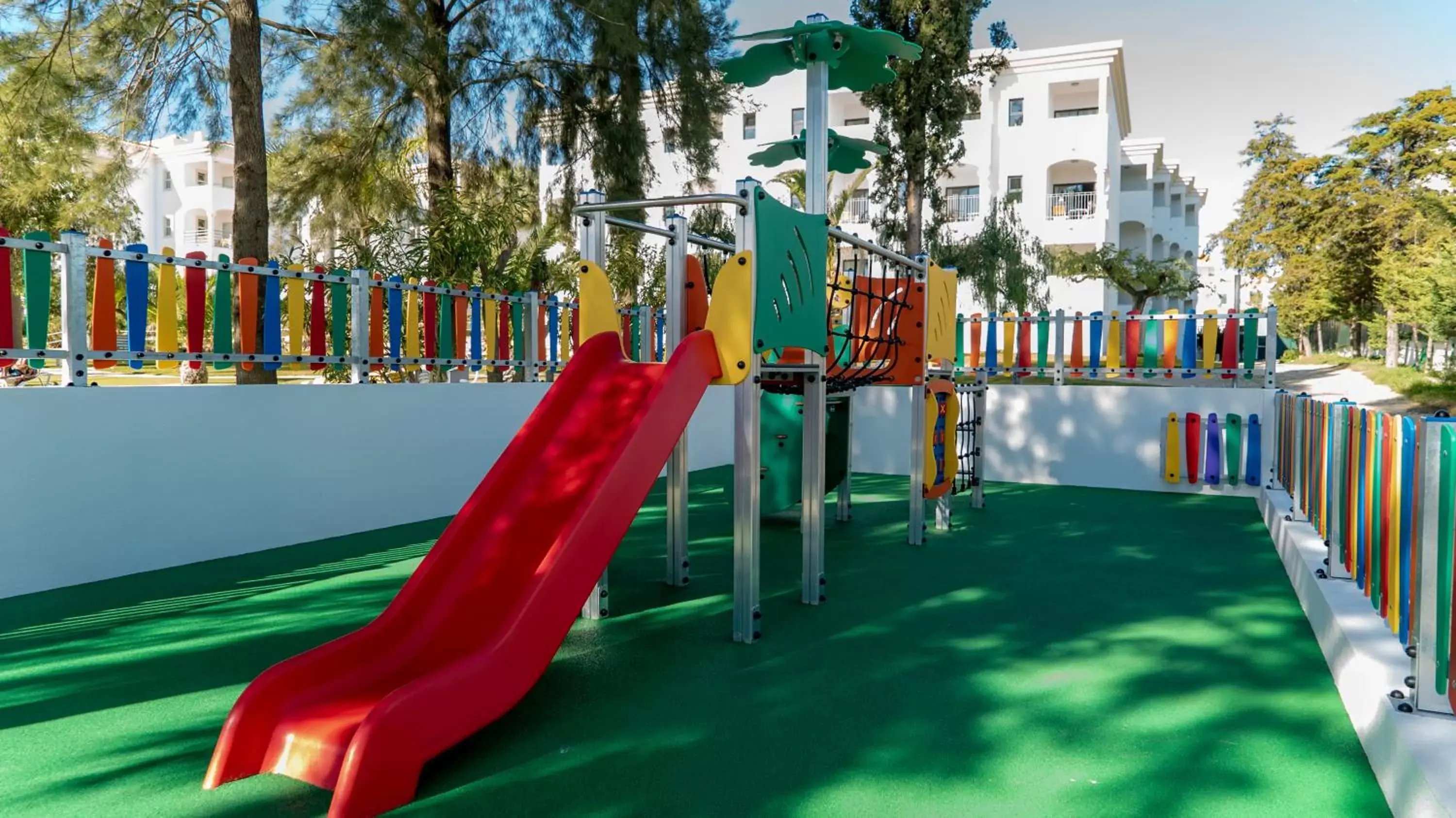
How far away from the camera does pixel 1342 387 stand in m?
25.5

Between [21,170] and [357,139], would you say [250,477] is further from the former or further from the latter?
[21,170]

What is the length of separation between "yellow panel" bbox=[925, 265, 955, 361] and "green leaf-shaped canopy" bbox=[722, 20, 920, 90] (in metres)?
1.57

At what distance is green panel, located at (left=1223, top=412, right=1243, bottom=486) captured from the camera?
920 centimetres

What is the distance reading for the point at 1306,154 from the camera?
3728cm

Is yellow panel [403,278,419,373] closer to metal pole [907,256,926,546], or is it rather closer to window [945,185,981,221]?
metal pole [907,256,926,546]

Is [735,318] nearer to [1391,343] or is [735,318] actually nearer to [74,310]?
[74,310]

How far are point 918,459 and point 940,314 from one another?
4.06 feet

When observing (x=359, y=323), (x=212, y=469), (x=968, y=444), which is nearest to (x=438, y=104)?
(x=359, y=323)

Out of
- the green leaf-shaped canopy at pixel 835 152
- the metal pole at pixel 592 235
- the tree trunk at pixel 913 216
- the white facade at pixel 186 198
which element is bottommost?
the metal pole at pixel 592 235

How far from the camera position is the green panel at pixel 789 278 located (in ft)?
13.9

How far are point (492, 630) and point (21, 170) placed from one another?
1357cm

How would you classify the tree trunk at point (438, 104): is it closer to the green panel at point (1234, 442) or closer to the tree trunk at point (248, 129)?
the tree trunk at point (248, 129)

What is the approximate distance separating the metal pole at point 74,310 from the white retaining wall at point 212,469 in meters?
0.15

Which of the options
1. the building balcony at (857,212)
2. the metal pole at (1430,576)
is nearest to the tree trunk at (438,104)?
the metal pole at (1430,576)
